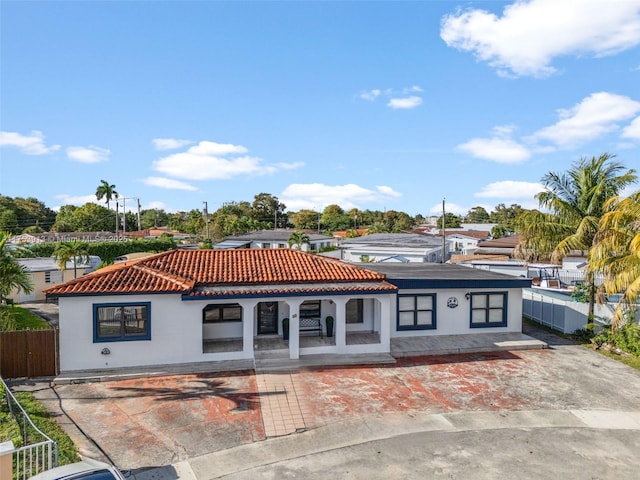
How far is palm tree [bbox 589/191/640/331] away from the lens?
14.7m

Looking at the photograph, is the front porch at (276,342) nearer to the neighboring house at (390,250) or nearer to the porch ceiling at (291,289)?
the porch ceiling at (291,289)

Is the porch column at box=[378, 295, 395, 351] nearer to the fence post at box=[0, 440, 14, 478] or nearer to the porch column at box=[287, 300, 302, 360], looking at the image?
the porch column at box=[287, 300, 302, 360]

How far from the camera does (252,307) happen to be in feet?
50.8

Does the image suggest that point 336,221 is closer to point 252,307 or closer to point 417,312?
point 417,312

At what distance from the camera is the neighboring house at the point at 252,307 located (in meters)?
14.4

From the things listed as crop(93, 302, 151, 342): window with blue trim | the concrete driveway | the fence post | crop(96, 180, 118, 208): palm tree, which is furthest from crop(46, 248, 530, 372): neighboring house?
crop(96, 180, 118, 208): palm tree

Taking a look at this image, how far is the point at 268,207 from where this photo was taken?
358ft

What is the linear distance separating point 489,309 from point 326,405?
404 inches

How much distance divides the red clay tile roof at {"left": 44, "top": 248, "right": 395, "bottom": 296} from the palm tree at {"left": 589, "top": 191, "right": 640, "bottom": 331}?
781cm

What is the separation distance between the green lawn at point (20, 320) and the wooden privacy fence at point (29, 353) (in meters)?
2.15

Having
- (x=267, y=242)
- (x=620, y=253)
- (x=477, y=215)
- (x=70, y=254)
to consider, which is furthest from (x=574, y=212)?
(x=477, y=215)

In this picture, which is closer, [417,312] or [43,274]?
[417,312]

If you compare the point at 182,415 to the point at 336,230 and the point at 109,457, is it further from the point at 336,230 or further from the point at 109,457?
the point at 336,230

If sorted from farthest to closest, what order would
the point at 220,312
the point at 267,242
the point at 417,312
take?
1. the point at 267,242
2. the point at 417,312
3. the point at 220,312
